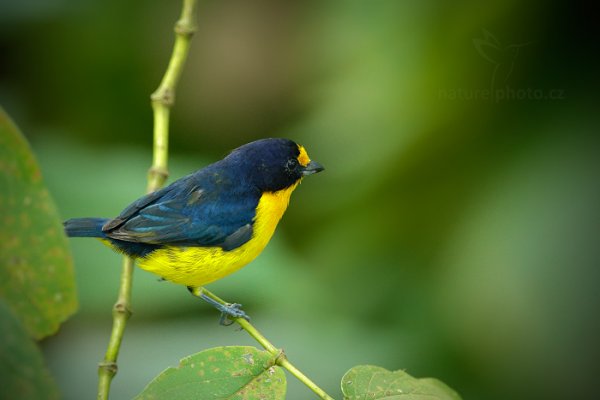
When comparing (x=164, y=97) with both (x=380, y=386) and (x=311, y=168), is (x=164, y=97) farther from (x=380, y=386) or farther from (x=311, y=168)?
(x=380, y=386)

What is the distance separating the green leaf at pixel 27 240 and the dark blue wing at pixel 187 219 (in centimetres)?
161

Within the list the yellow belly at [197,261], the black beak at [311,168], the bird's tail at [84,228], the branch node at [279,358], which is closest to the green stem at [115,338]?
the yellow belly at [197,261]

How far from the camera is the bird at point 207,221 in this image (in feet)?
8.78

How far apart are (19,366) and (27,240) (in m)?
0.18

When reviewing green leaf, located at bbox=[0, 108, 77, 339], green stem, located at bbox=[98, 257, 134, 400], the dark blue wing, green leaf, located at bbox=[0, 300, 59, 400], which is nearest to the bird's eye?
the dark blue wing

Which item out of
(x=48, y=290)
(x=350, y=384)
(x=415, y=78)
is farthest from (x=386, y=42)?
(x=48, y=290)

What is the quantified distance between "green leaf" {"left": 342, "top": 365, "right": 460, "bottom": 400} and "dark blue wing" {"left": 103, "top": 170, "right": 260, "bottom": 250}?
42.2 inches

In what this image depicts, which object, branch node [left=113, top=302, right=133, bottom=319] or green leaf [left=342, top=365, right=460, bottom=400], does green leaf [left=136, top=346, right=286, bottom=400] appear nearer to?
green leaf [left=342, top=365, right=460, bottom=400]

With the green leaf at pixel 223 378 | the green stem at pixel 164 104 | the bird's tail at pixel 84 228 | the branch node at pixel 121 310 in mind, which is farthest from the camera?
the bird's tail at pixel 84 228

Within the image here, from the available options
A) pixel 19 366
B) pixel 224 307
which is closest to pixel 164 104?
pixel 224 307

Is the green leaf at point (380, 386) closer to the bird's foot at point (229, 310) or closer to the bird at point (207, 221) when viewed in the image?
the bird's foot at point (229, 310)

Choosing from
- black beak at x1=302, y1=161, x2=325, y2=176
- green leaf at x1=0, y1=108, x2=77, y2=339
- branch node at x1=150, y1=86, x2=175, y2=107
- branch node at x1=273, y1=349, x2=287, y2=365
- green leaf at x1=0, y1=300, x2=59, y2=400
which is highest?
green leaf at x1=0, y1=108, x2=77, y2=339

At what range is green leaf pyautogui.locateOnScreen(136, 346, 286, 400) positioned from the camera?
1.56m

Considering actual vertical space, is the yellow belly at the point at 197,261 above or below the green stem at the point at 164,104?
below
